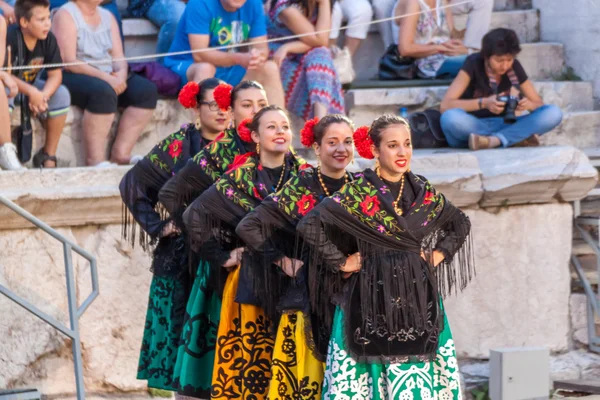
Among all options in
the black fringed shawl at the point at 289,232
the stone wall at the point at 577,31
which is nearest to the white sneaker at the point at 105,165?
the black fringed shawl at the point at 289,232

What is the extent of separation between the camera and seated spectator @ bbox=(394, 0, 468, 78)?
8.55 meters

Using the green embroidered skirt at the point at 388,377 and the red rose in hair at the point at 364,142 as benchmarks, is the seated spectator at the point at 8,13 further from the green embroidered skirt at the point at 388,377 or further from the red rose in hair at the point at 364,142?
the green embroidered skirt at the point at 388,377

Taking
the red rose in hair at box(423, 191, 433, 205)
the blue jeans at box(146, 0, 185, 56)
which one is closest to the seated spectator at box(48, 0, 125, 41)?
the blue jeans at box(146, 0, 185, 56)

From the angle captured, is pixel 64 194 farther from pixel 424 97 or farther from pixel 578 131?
pixel 578 131

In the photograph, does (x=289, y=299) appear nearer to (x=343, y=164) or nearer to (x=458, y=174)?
(x=343, y=164)

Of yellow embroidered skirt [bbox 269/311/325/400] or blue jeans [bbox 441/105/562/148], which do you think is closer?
yellow embroidered skirt [bbox 269/311/325/400]

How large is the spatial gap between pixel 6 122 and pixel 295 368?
8.35 feet

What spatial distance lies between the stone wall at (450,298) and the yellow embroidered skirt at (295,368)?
1.86m

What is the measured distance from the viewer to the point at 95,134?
7.43m

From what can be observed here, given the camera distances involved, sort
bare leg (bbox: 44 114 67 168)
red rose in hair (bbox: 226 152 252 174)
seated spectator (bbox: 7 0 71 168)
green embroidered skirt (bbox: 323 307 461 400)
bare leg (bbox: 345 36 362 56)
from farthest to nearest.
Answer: bare leg (bbox: 345 36 362 56) → bare leg (bbox: 44 114 67 168) → seated spectator (bbox: 7 0 71 168) → red rose in hair (bbox: 226 152 252 174) → green embroidered skirt (bbox: 323 307 461 400)

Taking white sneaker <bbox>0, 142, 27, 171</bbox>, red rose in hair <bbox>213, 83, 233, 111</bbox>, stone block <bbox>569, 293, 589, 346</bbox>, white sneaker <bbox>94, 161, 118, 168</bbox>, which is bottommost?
stone block <bbox>569, 293, 589, 346</bbox>

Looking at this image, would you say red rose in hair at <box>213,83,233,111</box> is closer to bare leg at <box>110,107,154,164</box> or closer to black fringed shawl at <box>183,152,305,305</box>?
black fringed shawl at <box>183,152,305,305</box>

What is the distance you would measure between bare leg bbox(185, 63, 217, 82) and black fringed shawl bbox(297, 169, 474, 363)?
8.87ft

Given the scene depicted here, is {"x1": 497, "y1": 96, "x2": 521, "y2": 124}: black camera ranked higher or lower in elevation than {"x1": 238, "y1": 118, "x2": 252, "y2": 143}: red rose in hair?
→ higher
